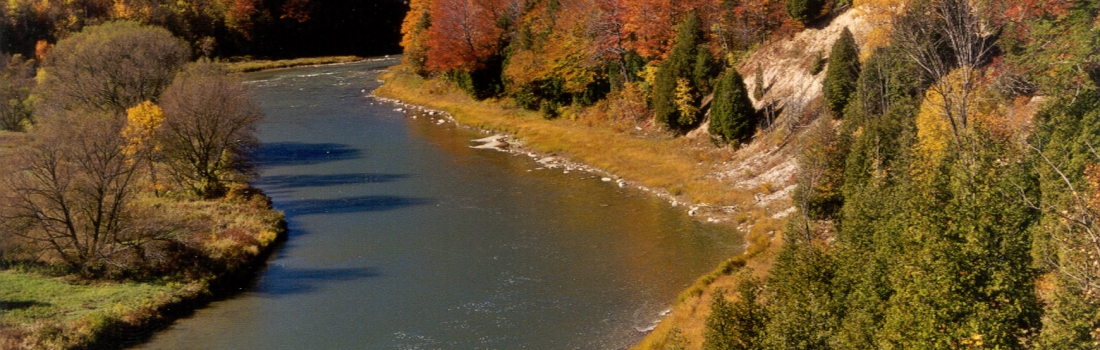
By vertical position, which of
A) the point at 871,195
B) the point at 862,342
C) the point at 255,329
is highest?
the point at 871,195

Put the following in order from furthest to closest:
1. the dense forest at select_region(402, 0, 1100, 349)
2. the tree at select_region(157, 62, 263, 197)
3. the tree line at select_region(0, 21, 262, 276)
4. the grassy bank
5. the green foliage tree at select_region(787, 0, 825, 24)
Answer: the green foliage tree at select_region(787, 0, 825, 24) < the tree at select_region(157, 62, 263, 197) < the tree line at select_region(0, 21, 262, 276) < the grassy bank < the dense forest at select_region(402, 0, 1100, 349)

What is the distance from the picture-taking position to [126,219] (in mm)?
37344

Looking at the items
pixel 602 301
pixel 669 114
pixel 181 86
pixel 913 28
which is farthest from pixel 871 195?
pixel 181 86

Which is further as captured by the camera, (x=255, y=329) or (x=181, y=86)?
(x=181, y=86)

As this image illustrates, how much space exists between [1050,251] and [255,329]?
24178mm

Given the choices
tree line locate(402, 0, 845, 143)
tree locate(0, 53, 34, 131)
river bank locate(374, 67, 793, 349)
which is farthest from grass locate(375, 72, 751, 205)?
tree locate(0, 53, 34, 131)

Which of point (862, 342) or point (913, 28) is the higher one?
point (913, 28)

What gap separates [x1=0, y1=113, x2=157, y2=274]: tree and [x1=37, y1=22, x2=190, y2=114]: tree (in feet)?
60.0

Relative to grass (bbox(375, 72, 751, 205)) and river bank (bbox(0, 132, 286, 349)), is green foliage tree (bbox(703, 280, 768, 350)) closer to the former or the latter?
river bank (bbox(0, 132, 286, 349))

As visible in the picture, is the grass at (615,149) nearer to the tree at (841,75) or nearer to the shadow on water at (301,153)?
the tree at (841,75)

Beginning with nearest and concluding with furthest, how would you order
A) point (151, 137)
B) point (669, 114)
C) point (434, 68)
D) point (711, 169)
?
1. point (151, 137)
2. point (711, 169)
3. point (669, 114)
4. point (434, 68)

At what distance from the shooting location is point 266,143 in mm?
63500

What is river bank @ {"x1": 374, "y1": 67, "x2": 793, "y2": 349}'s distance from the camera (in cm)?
3291

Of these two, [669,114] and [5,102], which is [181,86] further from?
[669,114]
